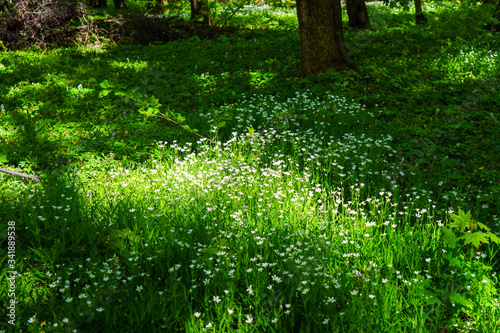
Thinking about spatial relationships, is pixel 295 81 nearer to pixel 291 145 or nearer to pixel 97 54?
pixel 291 145

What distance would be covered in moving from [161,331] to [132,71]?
817 cm

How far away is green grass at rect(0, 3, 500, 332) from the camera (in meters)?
2.80

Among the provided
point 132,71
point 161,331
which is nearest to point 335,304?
point 161,331

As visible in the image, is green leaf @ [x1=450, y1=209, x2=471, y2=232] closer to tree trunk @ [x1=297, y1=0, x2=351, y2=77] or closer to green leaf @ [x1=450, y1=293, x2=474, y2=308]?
green leaf @ [x1=450, y1=293, x2=474, y2=308]

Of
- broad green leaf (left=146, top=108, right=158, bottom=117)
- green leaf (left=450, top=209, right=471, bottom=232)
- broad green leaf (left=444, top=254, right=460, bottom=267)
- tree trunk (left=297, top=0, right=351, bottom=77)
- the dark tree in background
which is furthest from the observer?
the dark tree in background

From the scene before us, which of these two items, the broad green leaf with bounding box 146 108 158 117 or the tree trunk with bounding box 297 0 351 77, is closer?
the broad green leaf with bounding box 146 108 158 117

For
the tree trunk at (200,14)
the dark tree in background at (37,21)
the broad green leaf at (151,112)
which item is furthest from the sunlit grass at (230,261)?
the tree trunk at (200,14)

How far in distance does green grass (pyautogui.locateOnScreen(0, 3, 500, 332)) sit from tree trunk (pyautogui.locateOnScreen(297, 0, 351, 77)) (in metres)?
0.41

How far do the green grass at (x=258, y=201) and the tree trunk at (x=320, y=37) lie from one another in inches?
16.3

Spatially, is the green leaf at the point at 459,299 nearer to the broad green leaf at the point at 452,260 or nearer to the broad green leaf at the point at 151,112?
the broad green leaf at the point at 452,260

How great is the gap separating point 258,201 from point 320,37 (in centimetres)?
537

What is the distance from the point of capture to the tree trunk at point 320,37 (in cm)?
823

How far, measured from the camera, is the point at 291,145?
19.3 feet

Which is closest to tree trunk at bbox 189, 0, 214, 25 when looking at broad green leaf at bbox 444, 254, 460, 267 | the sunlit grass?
the sunlit grass
